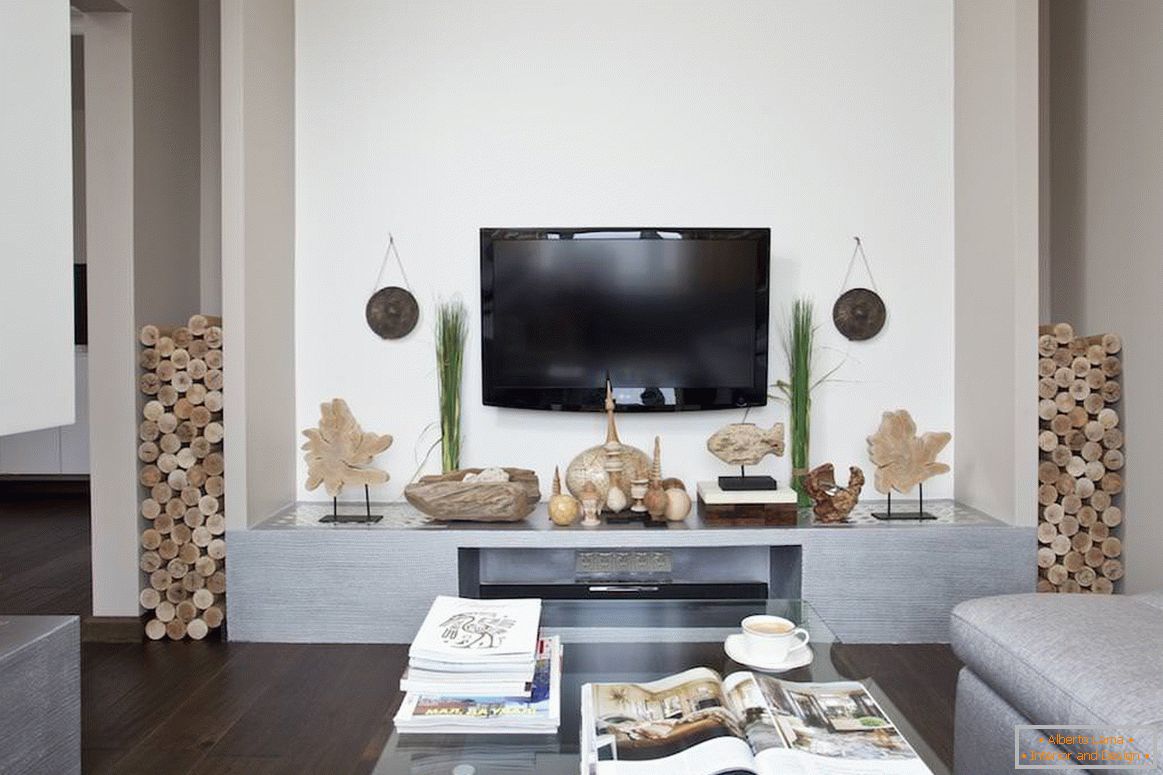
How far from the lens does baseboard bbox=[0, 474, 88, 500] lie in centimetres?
596

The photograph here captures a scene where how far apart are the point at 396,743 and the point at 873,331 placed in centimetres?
268

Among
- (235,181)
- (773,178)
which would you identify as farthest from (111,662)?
(773,178)

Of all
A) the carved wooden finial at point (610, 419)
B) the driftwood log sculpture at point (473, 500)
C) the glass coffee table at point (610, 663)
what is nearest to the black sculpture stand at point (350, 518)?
the driftwood log sculpture at point (473, 500)

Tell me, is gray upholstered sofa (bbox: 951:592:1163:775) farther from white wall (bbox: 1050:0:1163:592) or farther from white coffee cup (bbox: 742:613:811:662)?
white wall (bbox: 1050:0:1163:592)

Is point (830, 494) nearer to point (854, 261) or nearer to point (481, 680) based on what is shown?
point (854, 261)

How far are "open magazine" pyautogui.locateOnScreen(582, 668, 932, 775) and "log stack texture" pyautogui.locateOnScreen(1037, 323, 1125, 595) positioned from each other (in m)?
1.97

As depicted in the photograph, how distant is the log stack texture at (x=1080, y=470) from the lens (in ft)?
10.2

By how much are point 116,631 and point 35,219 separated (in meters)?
1.98

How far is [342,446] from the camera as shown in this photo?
124 inches

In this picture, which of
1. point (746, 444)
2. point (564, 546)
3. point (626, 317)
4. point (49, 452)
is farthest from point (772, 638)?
point (49, 452)

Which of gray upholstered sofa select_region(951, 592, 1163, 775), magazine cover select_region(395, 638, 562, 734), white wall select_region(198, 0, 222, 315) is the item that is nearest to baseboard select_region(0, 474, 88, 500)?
white wall select_region(198, 0, 222, 315)

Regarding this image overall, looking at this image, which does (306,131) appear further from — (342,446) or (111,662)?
(111,662)

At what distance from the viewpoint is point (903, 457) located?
3.15m

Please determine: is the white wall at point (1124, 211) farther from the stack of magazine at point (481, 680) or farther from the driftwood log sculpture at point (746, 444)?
the stack of magazine at point (481, 680)
